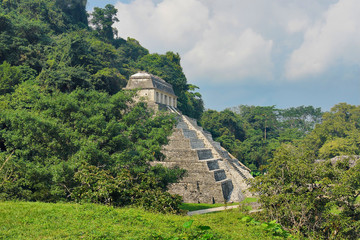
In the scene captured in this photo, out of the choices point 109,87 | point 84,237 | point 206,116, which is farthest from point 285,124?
point 84,237

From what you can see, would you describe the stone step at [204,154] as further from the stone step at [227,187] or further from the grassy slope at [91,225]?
the grassy slope at [91,225]

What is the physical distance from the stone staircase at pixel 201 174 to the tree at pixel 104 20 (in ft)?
106

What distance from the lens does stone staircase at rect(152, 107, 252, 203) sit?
58.2 feet

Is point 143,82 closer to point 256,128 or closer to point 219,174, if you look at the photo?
point 219,174

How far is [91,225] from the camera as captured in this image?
6992 mm

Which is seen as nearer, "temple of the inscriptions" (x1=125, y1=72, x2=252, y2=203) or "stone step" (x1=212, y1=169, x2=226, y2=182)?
"temple of the inscriptions" (x1=125, y1=72, x2=252, y2=203)

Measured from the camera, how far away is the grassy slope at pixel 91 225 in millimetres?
6375


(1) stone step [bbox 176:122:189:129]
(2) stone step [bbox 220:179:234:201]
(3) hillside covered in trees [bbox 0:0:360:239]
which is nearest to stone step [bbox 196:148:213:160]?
(2) stone step [bbox 220:179:234:201]

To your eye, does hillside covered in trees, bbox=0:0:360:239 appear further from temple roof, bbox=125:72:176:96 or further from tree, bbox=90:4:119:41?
tree, bbox=90:4:119:41

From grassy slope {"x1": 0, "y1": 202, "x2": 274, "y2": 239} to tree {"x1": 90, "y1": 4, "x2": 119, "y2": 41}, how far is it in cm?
4447

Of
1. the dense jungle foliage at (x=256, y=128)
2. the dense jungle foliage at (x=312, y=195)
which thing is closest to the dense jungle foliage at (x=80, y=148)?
the dense jungle foliage at (x=312, y=195)

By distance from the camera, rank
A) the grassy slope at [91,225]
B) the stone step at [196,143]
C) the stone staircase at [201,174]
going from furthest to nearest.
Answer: the stone step at [196,143], the stone staircase at [201,174], the grassy slope at [91,225]

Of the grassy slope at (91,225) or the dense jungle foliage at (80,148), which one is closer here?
the grassy slope at (91,225)

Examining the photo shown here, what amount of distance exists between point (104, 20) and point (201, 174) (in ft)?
126
